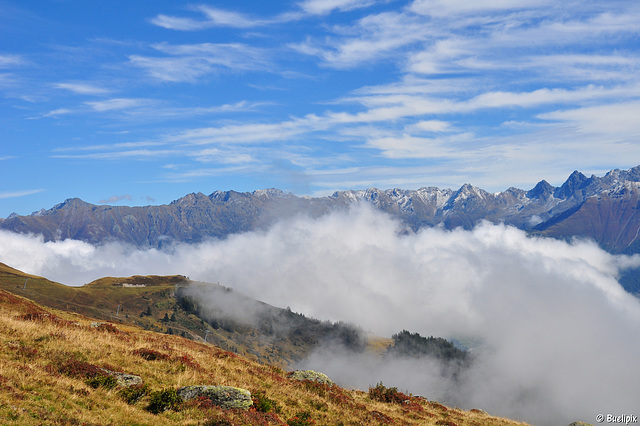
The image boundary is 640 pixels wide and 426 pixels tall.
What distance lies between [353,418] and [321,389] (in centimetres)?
534

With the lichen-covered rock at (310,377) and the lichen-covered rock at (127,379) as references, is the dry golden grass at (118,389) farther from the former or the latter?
the lichen-covered rock at (310,377)

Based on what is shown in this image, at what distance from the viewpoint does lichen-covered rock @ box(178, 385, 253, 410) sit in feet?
61.7

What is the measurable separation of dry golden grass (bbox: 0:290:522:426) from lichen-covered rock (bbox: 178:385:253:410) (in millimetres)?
756

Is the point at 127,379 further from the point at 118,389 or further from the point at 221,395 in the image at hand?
the point at 221,395

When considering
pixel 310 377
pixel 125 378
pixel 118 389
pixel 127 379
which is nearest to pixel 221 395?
pixel 118 389

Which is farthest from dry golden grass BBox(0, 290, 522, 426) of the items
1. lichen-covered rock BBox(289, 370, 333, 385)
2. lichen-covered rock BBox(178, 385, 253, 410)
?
lichen-covered rock BBox(289, 370, 333, 385)

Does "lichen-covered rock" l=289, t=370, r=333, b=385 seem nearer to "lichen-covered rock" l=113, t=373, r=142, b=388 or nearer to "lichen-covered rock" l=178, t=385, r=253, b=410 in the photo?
"lichen-covered rock" l=178, t=385, r=253, b=410

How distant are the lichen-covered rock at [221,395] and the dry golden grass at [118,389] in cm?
76

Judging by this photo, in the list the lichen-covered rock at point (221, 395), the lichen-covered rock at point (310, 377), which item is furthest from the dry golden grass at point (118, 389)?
the lichen-covered rock at point (310, 377)

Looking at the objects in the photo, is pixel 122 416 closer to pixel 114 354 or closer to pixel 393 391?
pixel 114 354

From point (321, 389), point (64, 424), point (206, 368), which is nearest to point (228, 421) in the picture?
point (64, 424)

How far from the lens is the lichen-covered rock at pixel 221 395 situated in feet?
61.7

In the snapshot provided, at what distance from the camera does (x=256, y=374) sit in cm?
2750

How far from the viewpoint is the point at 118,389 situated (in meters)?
18.5
